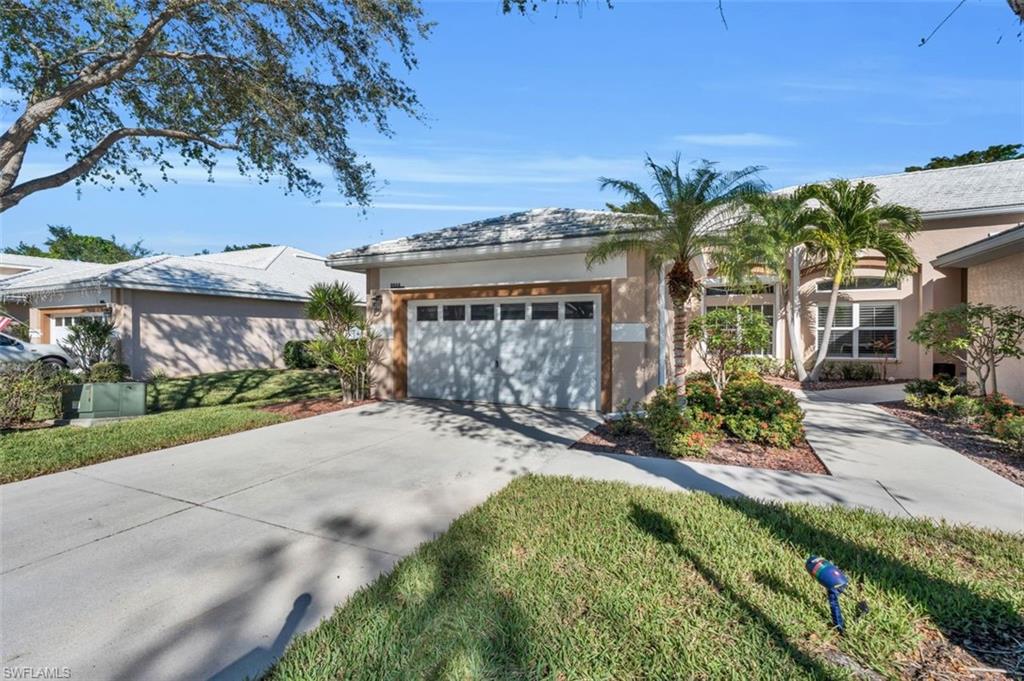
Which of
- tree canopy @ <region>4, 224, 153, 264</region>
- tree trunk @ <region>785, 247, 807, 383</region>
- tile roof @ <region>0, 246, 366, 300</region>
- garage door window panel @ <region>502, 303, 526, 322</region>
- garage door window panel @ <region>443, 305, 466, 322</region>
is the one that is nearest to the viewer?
garage door window panel @ <region>502, 303, 526, 322</region>

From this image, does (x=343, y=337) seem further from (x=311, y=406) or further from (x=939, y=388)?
(x=939, y=388)

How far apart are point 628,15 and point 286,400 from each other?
36.0 ft

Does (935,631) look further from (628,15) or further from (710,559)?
(628,15)

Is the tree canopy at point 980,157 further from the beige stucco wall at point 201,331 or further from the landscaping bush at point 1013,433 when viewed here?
the beige stucco wall at point 201,331

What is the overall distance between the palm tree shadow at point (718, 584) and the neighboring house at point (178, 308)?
17022 millimetres

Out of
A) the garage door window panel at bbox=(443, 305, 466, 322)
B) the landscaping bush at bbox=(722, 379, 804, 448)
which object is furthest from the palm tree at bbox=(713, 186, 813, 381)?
the garage door window panel at bbox=(443, 305, 466, 322)

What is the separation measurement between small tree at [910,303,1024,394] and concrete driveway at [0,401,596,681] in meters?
7.59

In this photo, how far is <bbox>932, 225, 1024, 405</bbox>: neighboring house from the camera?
9.08 metres

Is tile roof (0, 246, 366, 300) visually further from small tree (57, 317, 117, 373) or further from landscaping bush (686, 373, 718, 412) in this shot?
landscaping bush (686, 373, 718, 412)

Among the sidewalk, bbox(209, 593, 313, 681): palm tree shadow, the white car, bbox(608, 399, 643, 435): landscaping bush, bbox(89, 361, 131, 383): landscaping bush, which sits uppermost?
Answer: the white car

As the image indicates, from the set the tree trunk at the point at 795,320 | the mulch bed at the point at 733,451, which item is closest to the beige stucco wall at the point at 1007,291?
the tree trunk at the point at 795,320

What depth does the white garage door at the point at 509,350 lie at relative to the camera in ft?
33.4

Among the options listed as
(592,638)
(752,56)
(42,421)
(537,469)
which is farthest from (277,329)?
(592,638)

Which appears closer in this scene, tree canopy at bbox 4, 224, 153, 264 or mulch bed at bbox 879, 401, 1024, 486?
mulch bed at bbox 879, 401, 1024, 486
